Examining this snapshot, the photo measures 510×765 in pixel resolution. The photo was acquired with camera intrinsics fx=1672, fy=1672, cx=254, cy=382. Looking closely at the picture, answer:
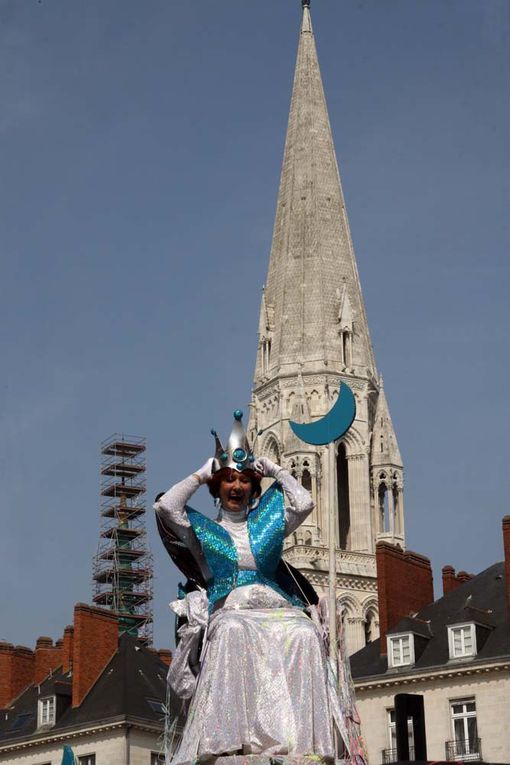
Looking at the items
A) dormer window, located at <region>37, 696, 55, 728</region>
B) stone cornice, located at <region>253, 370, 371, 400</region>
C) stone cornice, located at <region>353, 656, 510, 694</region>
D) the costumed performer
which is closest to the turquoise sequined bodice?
the costumed performer

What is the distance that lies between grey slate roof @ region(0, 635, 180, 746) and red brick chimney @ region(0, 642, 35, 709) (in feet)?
3.98

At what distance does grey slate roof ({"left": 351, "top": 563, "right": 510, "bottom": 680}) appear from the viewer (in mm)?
35281

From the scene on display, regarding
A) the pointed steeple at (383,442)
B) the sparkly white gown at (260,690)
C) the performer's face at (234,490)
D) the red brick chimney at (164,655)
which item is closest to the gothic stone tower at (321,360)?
the pointed steeple at (383,442)

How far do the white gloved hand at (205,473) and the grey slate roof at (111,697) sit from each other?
24.7m

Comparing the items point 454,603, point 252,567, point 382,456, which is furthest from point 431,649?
point 382,456

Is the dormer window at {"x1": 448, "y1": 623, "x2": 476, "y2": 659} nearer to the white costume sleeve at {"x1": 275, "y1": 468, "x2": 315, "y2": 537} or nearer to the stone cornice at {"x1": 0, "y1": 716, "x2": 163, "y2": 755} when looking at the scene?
the stone cornice at {"x1": 0, "y1": 716, "x2": 163, "y2": 755}

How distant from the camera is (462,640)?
3544 cm

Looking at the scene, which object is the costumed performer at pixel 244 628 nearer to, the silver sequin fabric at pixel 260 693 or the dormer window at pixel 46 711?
the silver sequin fabric at pixel 260 693

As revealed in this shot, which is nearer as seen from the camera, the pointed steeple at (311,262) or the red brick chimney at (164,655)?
the red brick chimney at (164,655)

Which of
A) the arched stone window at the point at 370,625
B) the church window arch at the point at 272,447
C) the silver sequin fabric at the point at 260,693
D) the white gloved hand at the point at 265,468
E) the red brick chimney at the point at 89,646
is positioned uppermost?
the church window arch at the point at 272,447

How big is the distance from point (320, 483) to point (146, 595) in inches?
382

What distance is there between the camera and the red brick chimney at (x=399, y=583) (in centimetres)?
3894

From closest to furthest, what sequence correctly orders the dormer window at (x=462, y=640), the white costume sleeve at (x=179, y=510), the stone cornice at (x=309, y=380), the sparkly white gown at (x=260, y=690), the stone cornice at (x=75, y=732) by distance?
the sparkly white gown at (x=260, y=690) → the white costume sleeve at (x=179, y=510) → the dormer window at (x=462, y=640) → the stone cornice at (x=75, y=732) → the stone cornice at (x=309, y=380)

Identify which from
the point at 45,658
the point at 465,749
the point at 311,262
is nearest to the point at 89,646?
the point at 45,658
